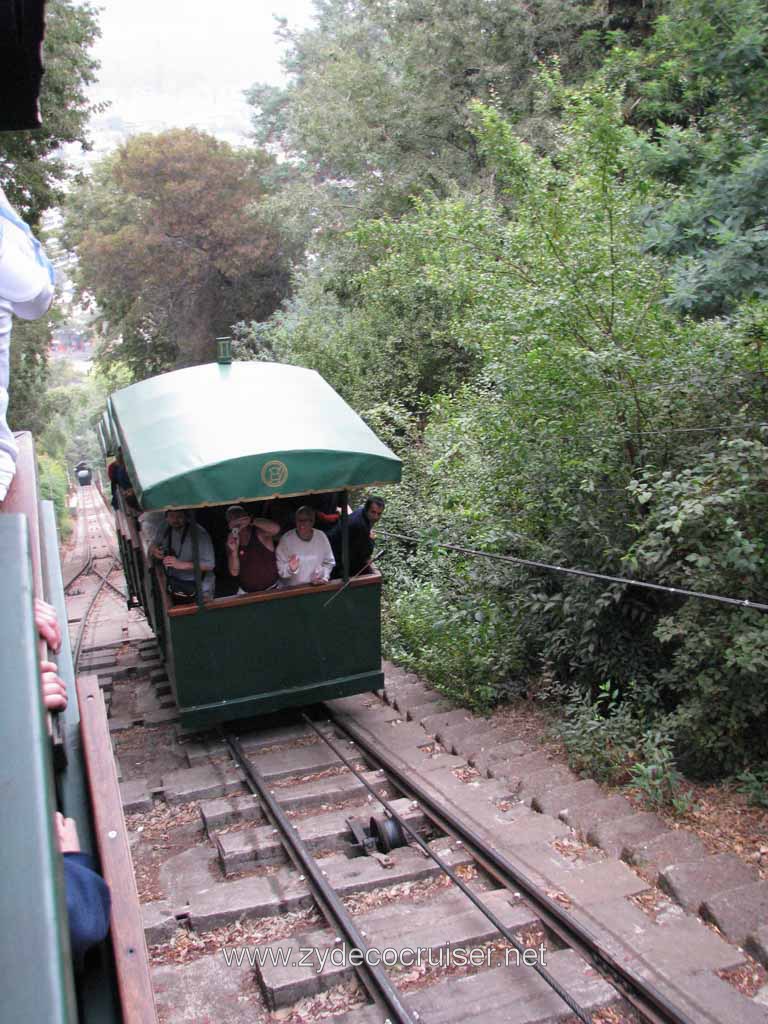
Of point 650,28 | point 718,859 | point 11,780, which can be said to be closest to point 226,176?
point 650,28

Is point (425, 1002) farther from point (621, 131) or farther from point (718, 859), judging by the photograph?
point (621, 131)

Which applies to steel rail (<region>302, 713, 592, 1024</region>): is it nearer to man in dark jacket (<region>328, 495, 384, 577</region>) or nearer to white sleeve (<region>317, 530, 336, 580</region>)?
white sleeve (<region>317, 530, 336, 580</region>)

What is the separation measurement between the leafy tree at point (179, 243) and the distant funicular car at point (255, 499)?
64.6 ft

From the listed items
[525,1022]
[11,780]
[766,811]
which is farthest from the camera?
[766,811]

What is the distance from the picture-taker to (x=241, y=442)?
6.87 m

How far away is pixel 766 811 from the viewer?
5.67 metres

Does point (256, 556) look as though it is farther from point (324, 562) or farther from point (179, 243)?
point (179, 243)

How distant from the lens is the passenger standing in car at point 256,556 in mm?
7496

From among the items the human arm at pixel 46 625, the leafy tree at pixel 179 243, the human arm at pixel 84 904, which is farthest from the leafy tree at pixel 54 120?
the human arm at pixel 84 904

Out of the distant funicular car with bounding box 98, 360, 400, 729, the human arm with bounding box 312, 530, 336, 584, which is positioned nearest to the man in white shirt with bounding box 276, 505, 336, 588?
the human arm with bounding box 312, 530, 336, 584

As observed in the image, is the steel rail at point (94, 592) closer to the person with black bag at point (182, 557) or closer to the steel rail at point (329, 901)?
the person with black bag at point (182, 557)

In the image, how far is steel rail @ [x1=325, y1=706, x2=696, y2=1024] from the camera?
12.9ft

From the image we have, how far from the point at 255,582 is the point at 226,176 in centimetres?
2288

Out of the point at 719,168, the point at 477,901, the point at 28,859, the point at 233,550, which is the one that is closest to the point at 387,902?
the point at 477,901
